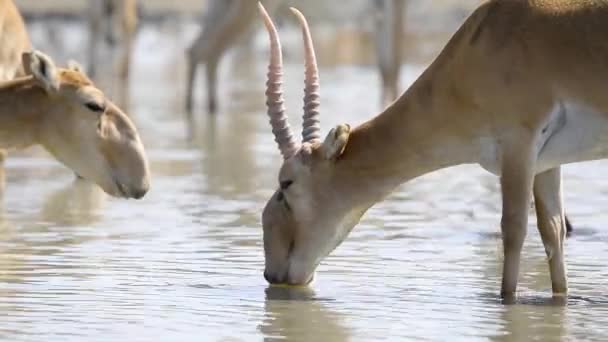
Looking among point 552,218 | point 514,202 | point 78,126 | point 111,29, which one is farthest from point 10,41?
point 111,29

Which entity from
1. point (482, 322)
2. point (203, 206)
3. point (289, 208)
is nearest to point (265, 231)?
point (289, 208)

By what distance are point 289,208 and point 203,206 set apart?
3.33m

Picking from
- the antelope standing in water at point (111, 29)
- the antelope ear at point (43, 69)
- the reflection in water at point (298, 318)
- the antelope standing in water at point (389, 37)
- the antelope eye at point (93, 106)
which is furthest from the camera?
the antelope standing in water at point (389, 37)

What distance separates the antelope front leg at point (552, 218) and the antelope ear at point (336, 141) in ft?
3.30

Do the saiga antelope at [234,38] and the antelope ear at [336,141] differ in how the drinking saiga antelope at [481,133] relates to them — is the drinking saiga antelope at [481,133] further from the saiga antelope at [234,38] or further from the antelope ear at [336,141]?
the saiga antelope at [234,38]

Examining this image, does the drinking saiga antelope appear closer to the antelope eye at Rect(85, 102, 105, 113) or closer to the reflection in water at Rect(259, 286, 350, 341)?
the reflection in water at Rect(259, 286, 350, 341)

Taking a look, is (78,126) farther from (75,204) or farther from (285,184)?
(75,204)

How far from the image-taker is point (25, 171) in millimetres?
15172

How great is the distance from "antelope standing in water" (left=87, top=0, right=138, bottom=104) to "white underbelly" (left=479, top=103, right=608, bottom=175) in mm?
11959

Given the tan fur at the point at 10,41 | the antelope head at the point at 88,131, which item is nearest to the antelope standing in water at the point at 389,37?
the tan fur at the point at 10,41

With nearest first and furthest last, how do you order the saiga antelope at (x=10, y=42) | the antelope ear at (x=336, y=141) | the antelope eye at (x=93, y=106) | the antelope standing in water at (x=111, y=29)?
the antelope ear at (x=336, y=141) < the antelope eye at (x=93, y=106) < the saiga antelope at (x=10, y=42) < the antelope standing in water at (x=111, y=29)

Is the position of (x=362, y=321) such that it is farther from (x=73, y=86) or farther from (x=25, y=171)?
(x=25, y=171)

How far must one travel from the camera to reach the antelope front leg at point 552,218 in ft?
30.2

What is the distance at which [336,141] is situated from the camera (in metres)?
9.16
